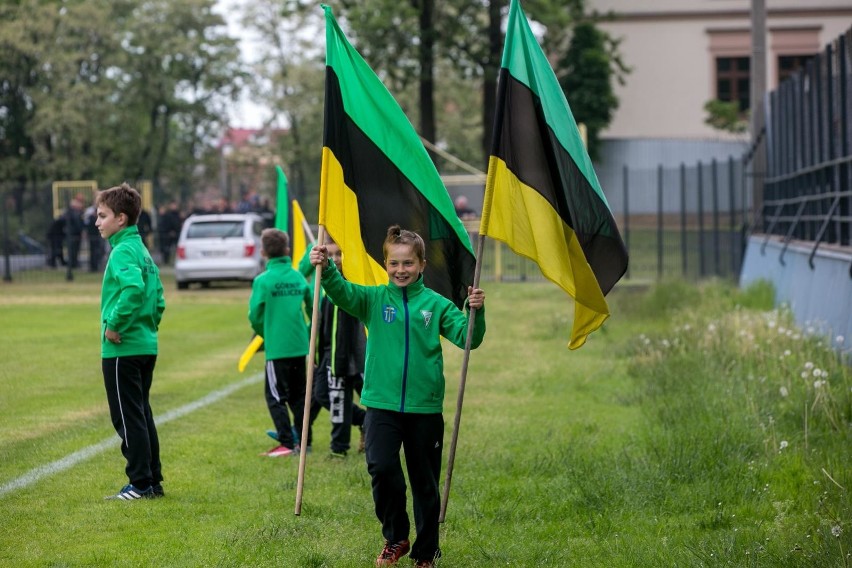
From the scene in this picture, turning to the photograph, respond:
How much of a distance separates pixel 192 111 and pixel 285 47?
270 inches

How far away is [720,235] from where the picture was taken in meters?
30.2

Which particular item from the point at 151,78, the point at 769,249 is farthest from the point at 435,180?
the point at 151,78

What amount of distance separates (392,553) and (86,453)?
3.95 m

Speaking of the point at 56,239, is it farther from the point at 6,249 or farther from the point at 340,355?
the point at 340,355

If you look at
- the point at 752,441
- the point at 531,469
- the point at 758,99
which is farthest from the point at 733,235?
the point at 531,469

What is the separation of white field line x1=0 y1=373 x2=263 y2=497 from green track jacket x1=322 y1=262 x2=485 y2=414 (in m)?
2.90

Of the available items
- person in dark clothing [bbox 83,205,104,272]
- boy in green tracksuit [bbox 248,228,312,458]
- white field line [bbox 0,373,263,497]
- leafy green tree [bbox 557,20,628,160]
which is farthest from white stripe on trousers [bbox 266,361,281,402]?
leafy green tree [bbox 557,20,628,160]

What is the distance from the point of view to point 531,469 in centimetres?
934

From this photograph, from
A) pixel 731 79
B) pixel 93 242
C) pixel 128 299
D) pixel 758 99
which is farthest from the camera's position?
pixel 731 79

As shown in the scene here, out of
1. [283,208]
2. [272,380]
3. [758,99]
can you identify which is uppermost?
[758,99]

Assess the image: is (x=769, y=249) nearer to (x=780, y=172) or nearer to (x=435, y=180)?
(x=780, y=172)

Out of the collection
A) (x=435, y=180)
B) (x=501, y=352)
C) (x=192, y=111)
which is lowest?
(x=501, y=352)

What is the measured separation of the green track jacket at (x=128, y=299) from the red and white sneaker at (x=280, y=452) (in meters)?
1.84

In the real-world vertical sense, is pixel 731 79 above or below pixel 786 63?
below
